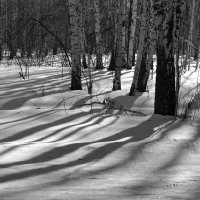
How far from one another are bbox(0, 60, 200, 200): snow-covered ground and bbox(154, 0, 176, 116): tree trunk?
1.07ft

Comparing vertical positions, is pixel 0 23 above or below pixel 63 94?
above

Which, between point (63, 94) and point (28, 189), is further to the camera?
point (63, 94)

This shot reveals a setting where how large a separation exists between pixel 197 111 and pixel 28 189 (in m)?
4.33

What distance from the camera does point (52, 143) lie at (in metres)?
3.84

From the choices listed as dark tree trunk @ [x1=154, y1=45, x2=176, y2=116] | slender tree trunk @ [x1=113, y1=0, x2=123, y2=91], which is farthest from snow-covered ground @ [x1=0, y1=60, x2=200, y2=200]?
slender tree trunk @ [x1=113, y1=0, x2=123, y2=91]

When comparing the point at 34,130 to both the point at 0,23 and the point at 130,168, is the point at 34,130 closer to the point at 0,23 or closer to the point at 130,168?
the point at 130,168

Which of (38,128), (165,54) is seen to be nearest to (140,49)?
(165,54)

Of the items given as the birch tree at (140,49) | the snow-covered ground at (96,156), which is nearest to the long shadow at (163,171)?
the snow-covered ground at (96,156)

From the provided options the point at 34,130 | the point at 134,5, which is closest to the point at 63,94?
the point at 34,130

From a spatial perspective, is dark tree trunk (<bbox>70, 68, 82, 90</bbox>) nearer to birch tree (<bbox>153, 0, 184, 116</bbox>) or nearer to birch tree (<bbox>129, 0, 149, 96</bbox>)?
birch tree (<bbox>129, 0, 149, 96</bbox>)

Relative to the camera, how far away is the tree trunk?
5.26 metres

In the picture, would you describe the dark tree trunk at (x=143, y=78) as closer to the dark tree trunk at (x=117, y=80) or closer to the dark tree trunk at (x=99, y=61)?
the dark tree trunk at (x=117, y=80)

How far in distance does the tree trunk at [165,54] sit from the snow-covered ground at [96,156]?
12.8 inches

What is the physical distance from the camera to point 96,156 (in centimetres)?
334
